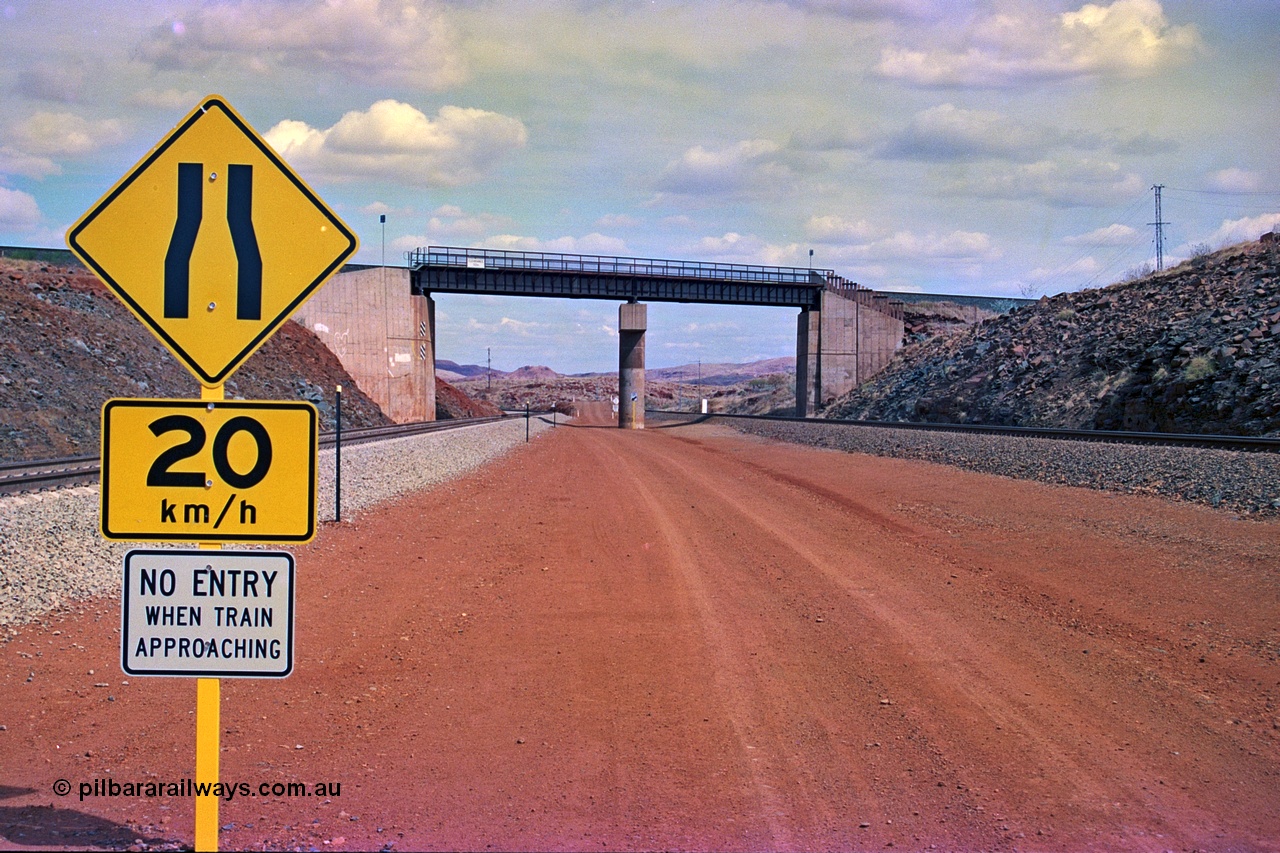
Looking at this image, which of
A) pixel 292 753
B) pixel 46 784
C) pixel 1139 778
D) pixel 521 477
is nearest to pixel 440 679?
pixel 292 753

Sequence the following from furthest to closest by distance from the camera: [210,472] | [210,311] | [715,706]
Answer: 1. [715,706]
2. [210,311]
3. [210,472]

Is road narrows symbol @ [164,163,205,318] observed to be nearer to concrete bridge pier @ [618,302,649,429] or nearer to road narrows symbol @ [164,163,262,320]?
road narrows symbol @ [164,163,262,320]

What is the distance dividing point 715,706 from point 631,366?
2508 inches

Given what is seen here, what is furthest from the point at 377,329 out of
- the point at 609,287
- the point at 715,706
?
the point at 715,706

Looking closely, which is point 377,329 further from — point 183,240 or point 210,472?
point 210,472

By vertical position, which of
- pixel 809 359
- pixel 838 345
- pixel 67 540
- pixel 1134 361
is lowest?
pixel 67 540

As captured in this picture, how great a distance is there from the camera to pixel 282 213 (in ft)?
12.5

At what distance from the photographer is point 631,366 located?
70.4 m

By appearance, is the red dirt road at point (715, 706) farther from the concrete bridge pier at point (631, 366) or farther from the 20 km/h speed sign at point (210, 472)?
the concrete bridge pier at point (631, 366)

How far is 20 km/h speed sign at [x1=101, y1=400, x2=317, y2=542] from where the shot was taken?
11.7 ft

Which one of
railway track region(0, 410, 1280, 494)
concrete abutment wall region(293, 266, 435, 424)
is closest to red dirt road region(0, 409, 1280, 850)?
railway track region(0, 410, 1280, 494)

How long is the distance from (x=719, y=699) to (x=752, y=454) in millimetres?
29932

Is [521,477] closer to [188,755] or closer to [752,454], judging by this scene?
[752,454]

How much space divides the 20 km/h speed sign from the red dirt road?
1.99 m
